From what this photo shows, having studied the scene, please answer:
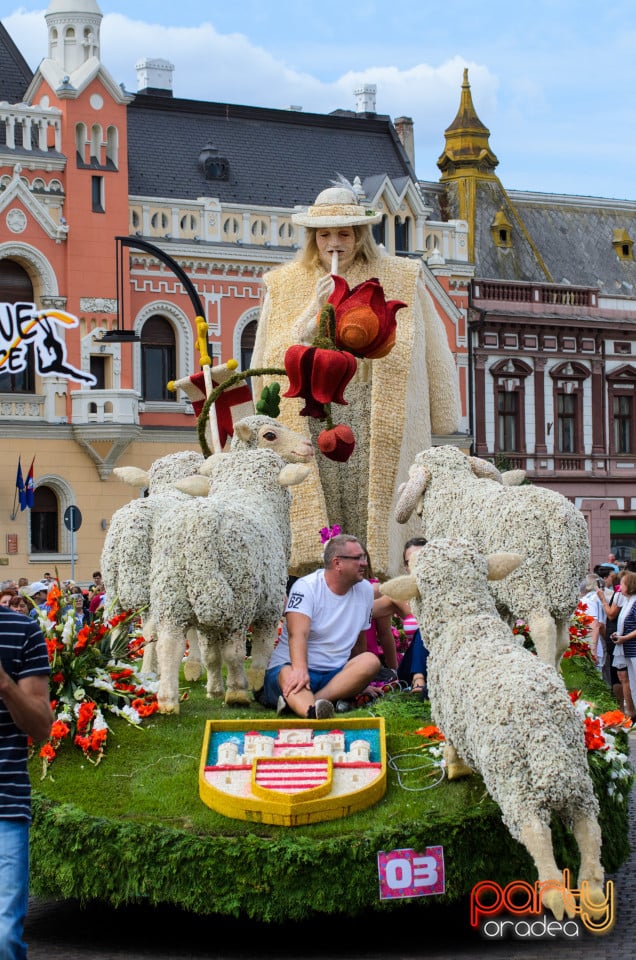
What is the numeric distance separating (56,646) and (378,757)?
1910 mm

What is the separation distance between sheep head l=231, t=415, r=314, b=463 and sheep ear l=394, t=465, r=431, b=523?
0.66 meters

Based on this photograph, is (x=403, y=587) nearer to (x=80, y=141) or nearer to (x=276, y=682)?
(x=276, y=682)

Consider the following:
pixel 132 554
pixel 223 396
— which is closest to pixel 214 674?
pixel 132 554

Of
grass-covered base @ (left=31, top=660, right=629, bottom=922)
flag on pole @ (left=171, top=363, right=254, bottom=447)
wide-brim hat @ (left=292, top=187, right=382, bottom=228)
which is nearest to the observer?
grass-covered base @ (left=31, top=660, right=629, bottom=922)

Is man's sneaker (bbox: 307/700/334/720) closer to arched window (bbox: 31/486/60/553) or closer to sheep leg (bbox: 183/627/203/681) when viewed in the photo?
sheep leg (bbox: 183/627/203/681)

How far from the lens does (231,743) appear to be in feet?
26.7

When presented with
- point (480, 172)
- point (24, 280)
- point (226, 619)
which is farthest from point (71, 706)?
point (480, 172)

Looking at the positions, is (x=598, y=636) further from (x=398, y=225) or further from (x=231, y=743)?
(x=398, y=225)

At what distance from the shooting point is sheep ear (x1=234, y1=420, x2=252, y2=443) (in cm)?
1014

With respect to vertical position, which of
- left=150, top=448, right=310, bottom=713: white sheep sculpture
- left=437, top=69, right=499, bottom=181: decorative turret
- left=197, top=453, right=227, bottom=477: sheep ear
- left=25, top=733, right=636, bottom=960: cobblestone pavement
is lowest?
left=25, top=733, right=636, bottom=960: cobblestone pavement

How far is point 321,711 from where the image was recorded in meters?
8.62

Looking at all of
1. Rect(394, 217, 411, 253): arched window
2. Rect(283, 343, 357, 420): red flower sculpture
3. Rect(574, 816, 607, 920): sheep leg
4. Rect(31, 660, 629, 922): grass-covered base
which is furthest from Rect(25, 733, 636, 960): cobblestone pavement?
Rect(394, 217, 411, 253): arched window

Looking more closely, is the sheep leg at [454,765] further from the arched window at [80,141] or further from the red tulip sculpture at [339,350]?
the arched window at [80,141]

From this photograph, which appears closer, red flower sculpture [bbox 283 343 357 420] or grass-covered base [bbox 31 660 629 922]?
grass-covered base [bbox 31 660 629 922]
